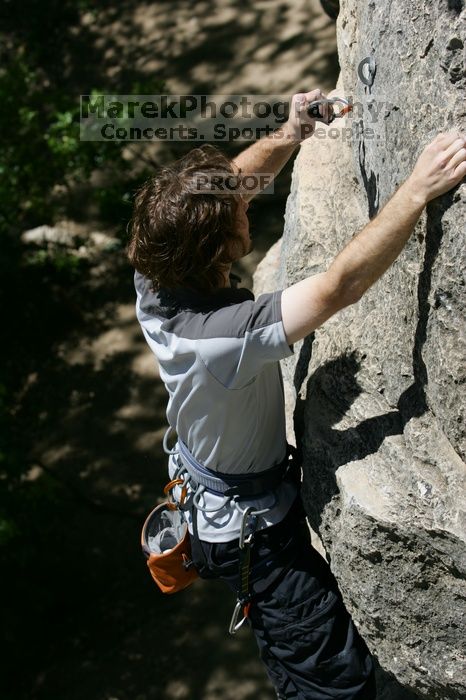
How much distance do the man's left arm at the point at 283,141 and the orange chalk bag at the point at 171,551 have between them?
1.11m

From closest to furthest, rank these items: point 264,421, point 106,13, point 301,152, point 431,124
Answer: point 431,124 < point 264,421 < point 301,152 < point 106,13

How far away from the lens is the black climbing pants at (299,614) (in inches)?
108

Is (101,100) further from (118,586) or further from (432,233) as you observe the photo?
(432,233)

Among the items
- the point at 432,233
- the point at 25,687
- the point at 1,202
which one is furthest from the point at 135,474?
the point at 432,233

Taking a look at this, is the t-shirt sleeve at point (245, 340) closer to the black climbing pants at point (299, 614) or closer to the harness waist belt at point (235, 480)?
the harness waist belt at point (235, 480)

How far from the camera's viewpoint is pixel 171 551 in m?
2.89

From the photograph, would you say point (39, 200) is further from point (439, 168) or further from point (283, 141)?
point (439, 168)

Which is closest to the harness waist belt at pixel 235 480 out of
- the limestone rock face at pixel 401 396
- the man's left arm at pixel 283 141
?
the limestone rock face at pixel 401 396

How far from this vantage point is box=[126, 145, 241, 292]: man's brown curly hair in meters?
2.33

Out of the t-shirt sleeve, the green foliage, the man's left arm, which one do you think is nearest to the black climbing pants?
the t-shirt sleeve

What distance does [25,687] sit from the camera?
5.08 meters

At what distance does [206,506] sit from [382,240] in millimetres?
1098

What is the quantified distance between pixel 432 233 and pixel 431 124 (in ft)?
0.90

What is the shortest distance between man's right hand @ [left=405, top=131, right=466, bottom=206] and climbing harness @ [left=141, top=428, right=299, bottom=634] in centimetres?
106
